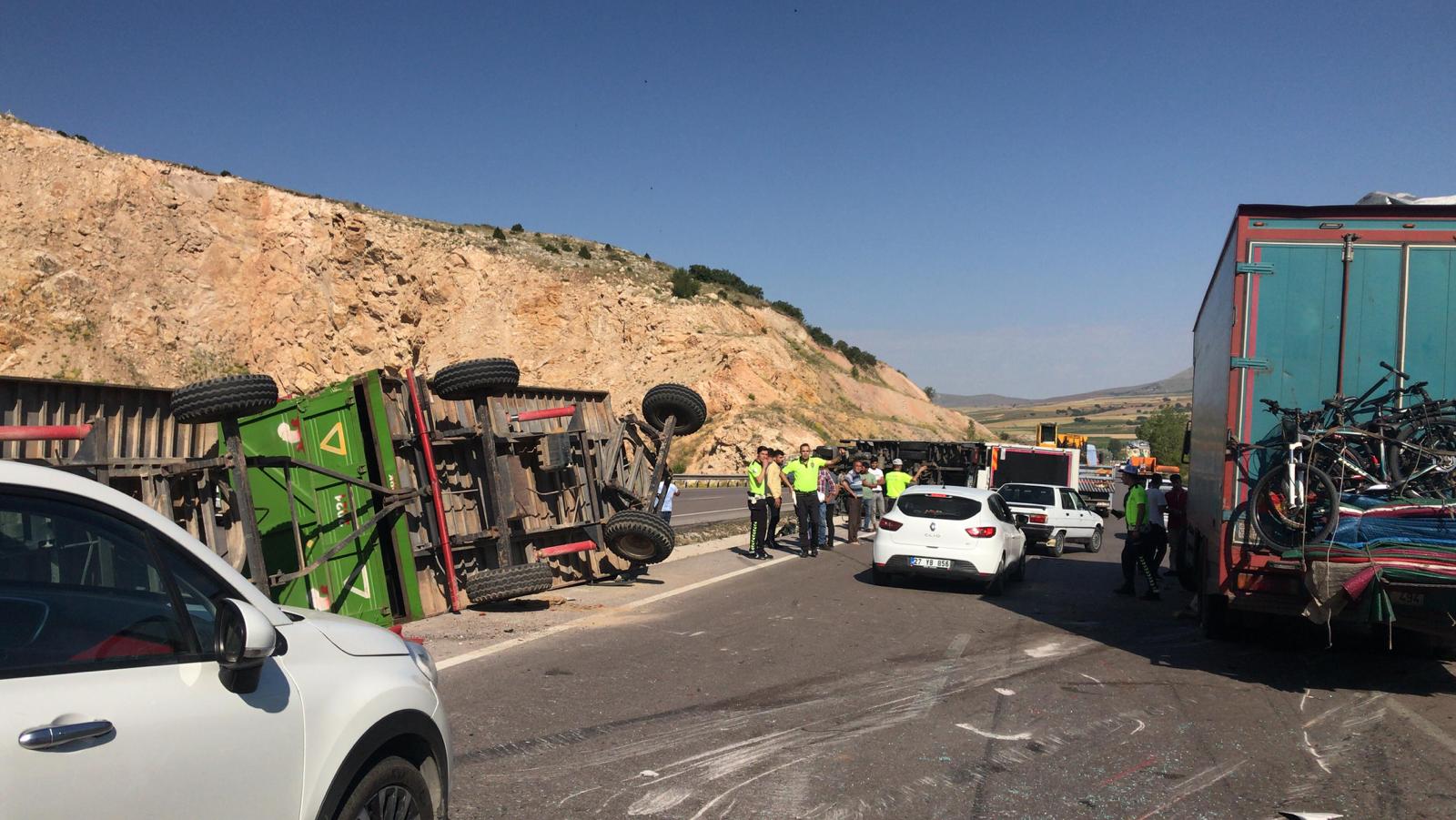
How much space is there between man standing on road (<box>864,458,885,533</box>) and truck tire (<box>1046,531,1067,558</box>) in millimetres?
3621

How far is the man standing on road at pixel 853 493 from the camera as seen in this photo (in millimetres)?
21312

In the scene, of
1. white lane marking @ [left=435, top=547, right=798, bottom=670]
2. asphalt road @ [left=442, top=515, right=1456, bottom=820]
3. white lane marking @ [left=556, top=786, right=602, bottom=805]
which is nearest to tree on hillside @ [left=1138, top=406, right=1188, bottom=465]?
white lane marking @ [left=435, top=547, right=798, bottom=670]

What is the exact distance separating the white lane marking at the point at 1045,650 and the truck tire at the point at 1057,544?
11130mm

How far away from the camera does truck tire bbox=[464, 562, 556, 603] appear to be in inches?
410

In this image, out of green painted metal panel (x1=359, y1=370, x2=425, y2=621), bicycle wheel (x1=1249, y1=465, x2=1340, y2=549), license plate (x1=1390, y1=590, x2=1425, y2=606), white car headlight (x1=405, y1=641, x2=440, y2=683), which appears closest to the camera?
white car headlight (x1=405, y1=641, x2=440, y2=683)

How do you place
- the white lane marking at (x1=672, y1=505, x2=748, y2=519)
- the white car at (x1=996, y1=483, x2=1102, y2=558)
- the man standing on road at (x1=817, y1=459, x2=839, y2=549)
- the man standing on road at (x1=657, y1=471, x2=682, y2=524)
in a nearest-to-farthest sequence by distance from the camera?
1. the man standing on road at (x1=657, y1=471, x2=682, y2=524)
2. the man standing on road at (x1=817, y1=459, x2=839, y2=549)
3. the white car at (x1=996, y1=483, x2=1102, y2=558)
4. the white lane marking at (x1=672, y1=505, x2=748, y2=519)

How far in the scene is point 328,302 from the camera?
162ft

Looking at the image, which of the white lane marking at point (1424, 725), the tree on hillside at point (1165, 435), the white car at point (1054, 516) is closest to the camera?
the white lane marking at point (1424, 725)

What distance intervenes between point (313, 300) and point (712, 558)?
1486 inches

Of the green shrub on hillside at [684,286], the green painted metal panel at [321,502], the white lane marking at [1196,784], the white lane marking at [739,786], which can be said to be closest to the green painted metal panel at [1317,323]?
the white lane marking at [1196,784]

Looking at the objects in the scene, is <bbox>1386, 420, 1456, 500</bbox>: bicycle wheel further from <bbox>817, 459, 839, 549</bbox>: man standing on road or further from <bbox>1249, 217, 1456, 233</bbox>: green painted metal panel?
<bbox>817, 459, 839, 549</bbox>: man standing on road

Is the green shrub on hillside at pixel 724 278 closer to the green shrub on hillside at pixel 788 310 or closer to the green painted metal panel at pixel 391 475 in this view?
the green shrub on hillside at pixel 788 310

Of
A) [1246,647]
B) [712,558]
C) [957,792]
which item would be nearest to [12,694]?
[957,792]

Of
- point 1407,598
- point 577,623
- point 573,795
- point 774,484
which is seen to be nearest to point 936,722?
point 573,795
